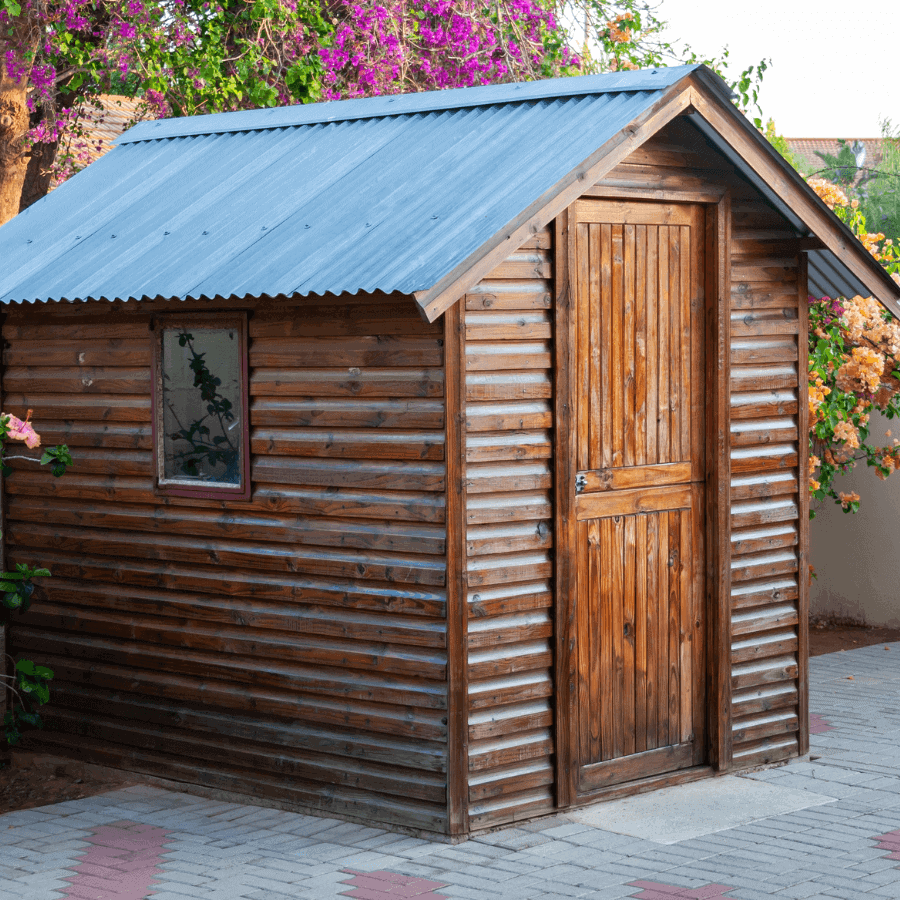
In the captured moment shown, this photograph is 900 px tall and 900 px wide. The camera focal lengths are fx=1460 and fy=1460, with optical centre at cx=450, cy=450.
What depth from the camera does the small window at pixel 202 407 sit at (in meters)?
7.12

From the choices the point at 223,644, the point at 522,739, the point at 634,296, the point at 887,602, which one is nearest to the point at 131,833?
the point at 223,644

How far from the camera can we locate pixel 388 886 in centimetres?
582

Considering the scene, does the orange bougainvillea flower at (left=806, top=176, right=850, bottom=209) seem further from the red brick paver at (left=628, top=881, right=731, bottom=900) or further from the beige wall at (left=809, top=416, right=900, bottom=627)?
the red brick paver at (left=628, top=881, right=731, bottom=900)

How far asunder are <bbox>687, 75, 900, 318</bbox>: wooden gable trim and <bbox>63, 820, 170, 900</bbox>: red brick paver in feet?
13.8

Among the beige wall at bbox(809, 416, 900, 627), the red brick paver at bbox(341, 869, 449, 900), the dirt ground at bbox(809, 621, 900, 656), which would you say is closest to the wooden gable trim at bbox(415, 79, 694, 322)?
the red brick paver at bbox(341, 869, 449, 900)

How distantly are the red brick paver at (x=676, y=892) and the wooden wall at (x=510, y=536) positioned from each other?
975 millimetres

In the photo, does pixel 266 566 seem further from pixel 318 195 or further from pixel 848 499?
pixel 848 499

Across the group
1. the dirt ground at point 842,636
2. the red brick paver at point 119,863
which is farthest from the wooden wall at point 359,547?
the dirt ground at point 842,636

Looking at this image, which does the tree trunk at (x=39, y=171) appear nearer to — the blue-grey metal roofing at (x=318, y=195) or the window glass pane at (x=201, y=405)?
the blue-grey metal roofing at (x=318, y=195)

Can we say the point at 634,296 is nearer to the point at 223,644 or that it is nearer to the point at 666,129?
the point at 666,129

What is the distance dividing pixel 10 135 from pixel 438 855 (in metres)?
8.21

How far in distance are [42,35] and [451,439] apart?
307 inches

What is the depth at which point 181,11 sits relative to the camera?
13.6 m

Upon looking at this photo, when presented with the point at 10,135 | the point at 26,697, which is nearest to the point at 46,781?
the point at 26,697
